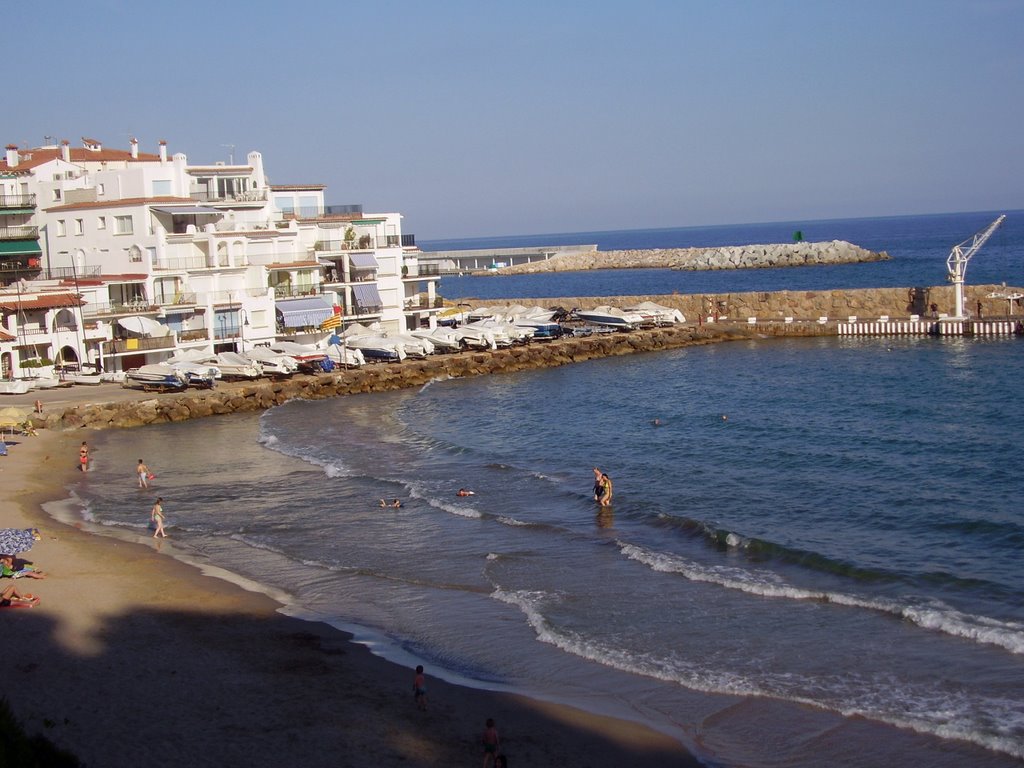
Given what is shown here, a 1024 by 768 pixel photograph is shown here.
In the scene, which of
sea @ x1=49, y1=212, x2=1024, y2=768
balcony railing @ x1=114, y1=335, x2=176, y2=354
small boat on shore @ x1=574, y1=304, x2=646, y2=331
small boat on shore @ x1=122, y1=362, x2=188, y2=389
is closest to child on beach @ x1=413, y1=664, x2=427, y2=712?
sea @ x1=49, y1=212, x2=1024, y2=768

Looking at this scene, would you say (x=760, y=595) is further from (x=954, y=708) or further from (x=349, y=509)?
(x=349, y=509)

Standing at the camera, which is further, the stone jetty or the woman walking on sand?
the stone jetty

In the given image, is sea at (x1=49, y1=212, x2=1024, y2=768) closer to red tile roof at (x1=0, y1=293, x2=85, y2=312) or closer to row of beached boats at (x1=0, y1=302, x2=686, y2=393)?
row of beached boats at (x1=0, y1=302, x2=686, y2=393)

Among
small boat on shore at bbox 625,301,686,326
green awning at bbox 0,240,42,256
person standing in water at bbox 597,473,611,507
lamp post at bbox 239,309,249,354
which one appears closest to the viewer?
person standing in water at bbox 597,473,611,507

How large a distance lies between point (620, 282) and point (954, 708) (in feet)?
392

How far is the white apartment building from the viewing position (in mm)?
51531

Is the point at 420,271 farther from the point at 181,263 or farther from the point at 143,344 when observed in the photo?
the point at 143,344

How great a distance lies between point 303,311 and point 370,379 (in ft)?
23.9

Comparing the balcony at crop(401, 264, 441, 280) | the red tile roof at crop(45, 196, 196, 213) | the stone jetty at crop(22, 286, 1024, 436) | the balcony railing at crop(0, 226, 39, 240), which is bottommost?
the stone jetty at crop(22, 286, 1024, 436)

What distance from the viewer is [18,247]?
59094 mm

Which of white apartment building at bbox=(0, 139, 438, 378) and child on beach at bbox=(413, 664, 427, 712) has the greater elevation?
white apartment building at bbox=(0, 139, 438, 378)

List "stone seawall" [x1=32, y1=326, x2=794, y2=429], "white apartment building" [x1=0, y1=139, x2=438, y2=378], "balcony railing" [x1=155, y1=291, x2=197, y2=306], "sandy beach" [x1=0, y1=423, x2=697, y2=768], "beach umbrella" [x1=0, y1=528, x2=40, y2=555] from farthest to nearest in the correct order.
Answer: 1. "balcony railing" [x1=155, y1=291, x2=197, y2=306]
2. "white apartment building" [x1=0, y1=139, x2=438, y2=378]
3. "stone seawall" [x1=32, y1=326, x2=794, y2=429]
4. "beach umbrella" [x1=0, y1=528, x2=40, y2=555]
5. "sandy beach" [x1=0, y1=423, x2=697, y2=768]

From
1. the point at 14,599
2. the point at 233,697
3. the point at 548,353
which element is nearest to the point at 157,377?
the point at 548,353

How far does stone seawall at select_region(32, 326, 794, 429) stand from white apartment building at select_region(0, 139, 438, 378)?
6.06 m
